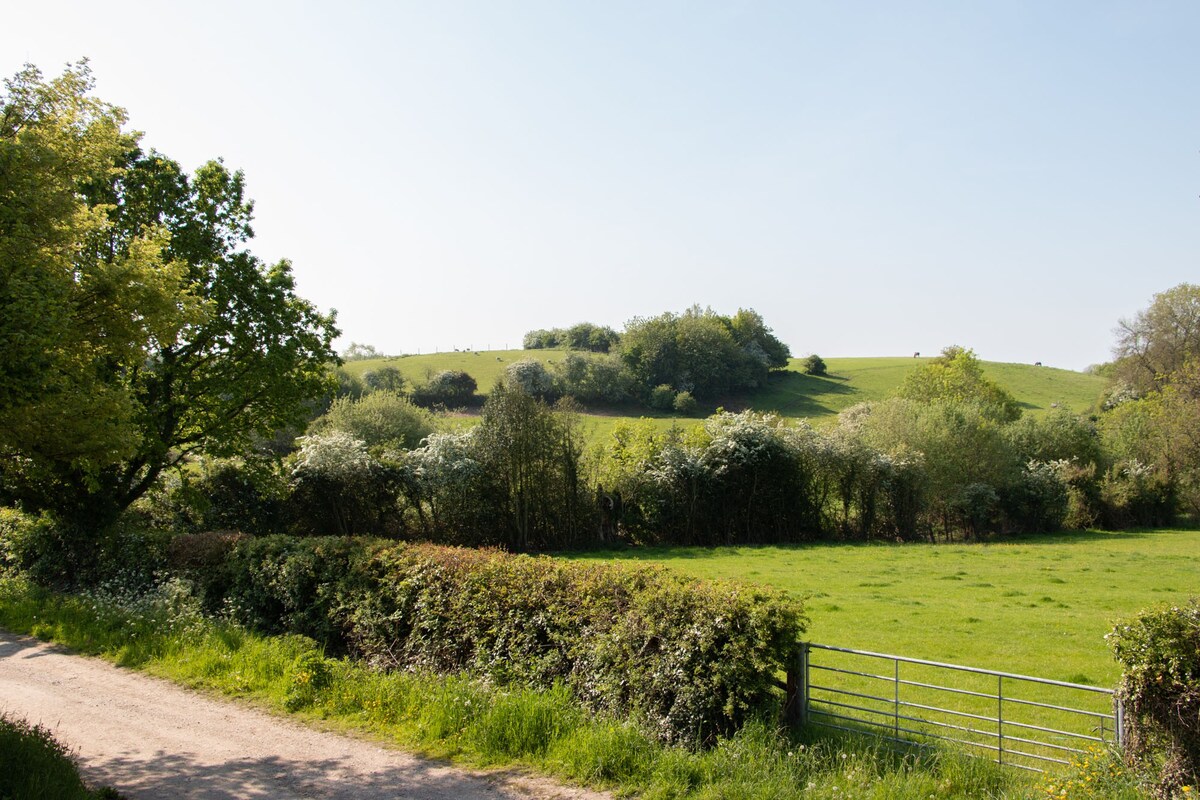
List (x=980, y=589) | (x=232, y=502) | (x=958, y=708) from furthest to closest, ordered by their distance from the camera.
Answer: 1. (x=232, y=502)
2. (x=980, y=589)
3. (x=958, y=708)

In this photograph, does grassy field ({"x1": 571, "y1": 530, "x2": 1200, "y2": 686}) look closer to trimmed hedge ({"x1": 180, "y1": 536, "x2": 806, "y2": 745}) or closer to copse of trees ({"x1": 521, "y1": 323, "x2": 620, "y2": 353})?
trimmed hedge ({"x1": 180, "y1": 536, "x2": 806, "y2": 745})

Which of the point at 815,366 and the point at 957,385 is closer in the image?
the point at 957,385

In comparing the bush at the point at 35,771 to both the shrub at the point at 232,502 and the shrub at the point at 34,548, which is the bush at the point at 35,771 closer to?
the shrub at the point at 34,548

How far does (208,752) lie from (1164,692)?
944cm

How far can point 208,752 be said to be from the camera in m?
8.52

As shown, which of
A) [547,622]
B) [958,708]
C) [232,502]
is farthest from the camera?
[232,502]

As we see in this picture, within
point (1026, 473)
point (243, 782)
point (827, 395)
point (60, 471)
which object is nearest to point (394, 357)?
point (827, 395)

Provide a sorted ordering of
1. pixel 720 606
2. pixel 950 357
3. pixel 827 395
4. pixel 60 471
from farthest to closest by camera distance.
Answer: pixel 827 395, pixel 950 357, pixel 60 471, pixel 720 606

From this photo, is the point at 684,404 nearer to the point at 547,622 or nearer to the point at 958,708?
the point at 958,708

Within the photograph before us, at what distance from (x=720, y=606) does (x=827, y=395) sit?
236 ft

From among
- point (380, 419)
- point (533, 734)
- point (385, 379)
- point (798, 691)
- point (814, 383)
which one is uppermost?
point (814, 383)

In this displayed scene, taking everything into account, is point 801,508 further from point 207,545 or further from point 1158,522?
point 207,545

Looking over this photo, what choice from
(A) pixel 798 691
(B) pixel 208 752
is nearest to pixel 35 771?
(B) pixel 208 752

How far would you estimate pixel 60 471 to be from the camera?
17.0 m
